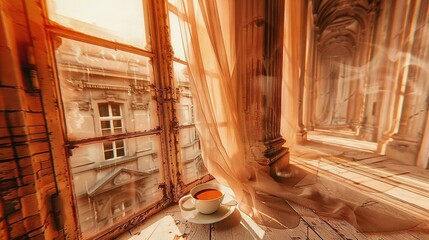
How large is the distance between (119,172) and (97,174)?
100 millimetres

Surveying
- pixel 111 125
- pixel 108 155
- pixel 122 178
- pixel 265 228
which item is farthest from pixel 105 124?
pixel 265 228

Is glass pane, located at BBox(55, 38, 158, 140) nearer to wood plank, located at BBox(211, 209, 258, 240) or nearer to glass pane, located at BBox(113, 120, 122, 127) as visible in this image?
glass pane, located at BBox(113, 120, 122, 127)

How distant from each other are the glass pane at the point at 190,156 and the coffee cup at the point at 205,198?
A: 25 cm

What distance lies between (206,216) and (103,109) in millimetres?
716

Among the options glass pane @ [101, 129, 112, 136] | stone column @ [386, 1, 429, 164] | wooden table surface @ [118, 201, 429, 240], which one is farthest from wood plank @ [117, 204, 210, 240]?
stone column @ [386, 1, 429, 164]

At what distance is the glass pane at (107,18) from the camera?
23.6 inches

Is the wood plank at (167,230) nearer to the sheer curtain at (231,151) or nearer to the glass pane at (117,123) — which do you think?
the sheer curtain at (231,151)

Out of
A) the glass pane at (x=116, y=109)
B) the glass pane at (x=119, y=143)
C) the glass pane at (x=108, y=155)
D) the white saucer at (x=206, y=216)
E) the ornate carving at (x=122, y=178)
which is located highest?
the glass pane at (x=116, y=109)

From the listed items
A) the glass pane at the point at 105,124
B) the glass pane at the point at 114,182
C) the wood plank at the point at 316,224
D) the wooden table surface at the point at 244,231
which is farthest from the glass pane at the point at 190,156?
the wood plank at the point at 316,224

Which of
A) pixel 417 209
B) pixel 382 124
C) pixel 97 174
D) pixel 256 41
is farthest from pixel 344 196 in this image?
pixel 382 124

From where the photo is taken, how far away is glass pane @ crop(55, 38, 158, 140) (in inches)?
24.0

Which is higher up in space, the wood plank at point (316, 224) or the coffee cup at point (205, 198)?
the coffee cup at point (205, 198)

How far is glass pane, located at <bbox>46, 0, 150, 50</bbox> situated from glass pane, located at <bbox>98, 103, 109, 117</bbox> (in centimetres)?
32

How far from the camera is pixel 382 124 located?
270 cm
